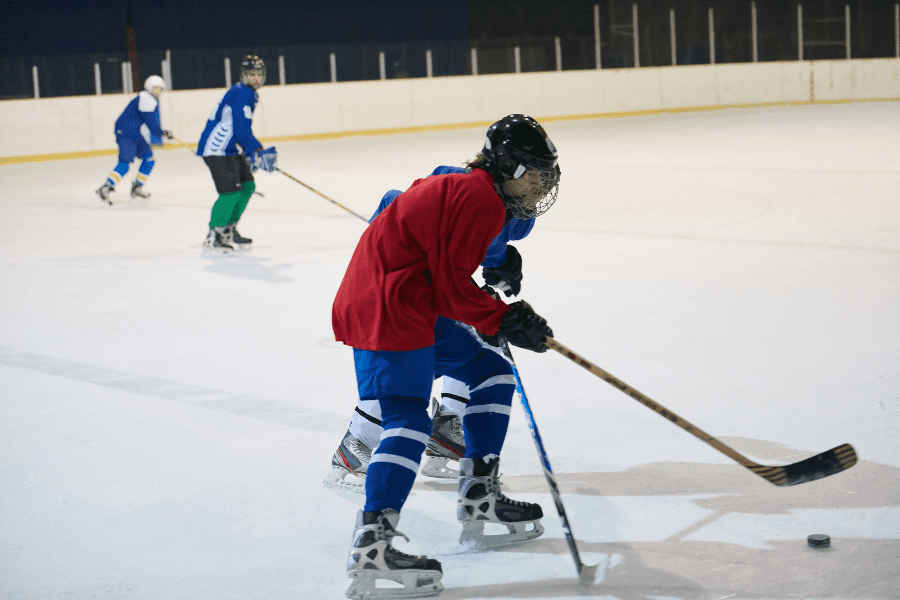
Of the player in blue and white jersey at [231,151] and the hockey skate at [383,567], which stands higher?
the player in blue and white jersey at [231,151]

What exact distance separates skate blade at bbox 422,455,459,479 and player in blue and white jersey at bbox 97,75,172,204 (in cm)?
694

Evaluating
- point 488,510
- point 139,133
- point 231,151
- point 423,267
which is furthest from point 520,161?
point 139,133

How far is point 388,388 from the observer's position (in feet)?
6.76

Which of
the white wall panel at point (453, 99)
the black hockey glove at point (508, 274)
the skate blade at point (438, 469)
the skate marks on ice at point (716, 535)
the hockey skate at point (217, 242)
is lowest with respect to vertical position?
the skate marks on ice at point (716, 535)

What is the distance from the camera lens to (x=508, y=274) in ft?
8.18

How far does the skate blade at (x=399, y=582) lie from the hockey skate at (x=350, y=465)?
0.48 metres

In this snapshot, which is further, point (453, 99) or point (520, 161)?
point (453, 99)

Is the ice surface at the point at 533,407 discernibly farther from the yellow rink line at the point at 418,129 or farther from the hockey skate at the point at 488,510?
the yellow rink line at the point at 418,129

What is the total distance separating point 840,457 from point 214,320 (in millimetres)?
3035

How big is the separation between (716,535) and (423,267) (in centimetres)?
86

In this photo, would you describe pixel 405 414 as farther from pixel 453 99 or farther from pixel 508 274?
pixel 453 99

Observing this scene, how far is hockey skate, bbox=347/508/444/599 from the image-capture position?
6.53 ft

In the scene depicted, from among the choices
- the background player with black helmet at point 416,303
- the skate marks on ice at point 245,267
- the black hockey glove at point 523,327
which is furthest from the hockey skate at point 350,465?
the skate marks on ice at point 245,267

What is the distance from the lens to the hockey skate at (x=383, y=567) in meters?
1.99
